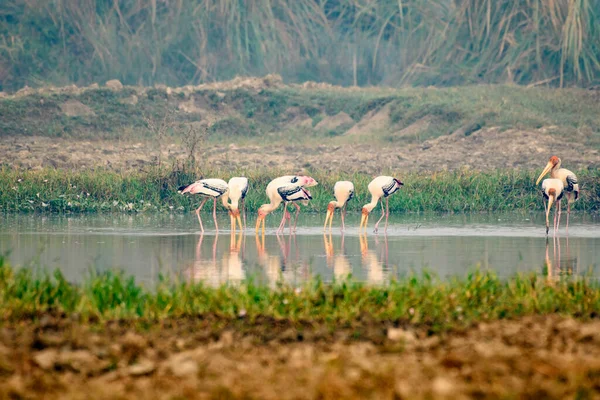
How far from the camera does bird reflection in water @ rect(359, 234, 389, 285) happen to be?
444 inches

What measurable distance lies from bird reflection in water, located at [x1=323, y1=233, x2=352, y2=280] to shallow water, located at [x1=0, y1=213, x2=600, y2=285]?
0.5 inches

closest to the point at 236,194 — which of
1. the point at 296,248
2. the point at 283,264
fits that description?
the point at 296,248

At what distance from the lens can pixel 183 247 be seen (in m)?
14.7

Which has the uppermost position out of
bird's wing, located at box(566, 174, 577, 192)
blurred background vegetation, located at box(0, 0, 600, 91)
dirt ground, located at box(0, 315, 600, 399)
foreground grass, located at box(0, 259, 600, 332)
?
blurred background vegetation, located at box(0, 0, 600, 91)

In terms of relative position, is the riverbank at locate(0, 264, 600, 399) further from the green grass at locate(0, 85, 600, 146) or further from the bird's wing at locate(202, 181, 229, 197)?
the green grass at locate(0, 85, 600, 146)

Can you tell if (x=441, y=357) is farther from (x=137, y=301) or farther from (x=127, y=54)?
(x=127, y=54)

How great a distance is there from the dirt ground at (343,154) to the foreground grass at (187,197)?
364cm

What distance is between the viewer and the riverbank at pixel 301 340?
19.3 ft

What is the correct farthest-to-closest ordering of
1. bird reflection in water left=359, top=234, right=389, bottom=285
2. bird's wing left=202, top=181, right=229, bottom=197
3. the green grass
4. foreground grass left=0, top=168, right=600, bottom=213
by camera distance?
the green grass < foreground grass left=0, top=168, right=600, bottom=213 < bird's wing left=202, top=181, right=229, bottom=197 < bird reflection in water left=359, top=234, right=389, bottom=285

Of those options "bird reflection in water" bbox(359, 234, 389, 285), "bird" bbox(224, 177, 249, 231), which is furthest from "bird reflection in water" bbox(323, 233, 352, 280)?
"bird" bbox(224, 177, 249, 231)

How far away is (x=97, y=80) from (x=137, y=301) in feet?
120

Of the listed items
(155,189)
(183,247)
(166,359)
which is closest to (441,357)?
(166,359)

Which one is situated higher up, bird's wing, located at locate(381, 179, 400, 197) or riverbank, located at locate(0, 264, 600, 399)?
bird's wing, located at locate(381, 179, 400, 197)

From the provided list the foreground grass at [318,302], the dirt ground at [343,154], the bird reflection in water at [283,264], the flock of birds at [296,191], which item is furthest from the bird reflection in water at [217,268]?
the dirt ground at [343,154]
